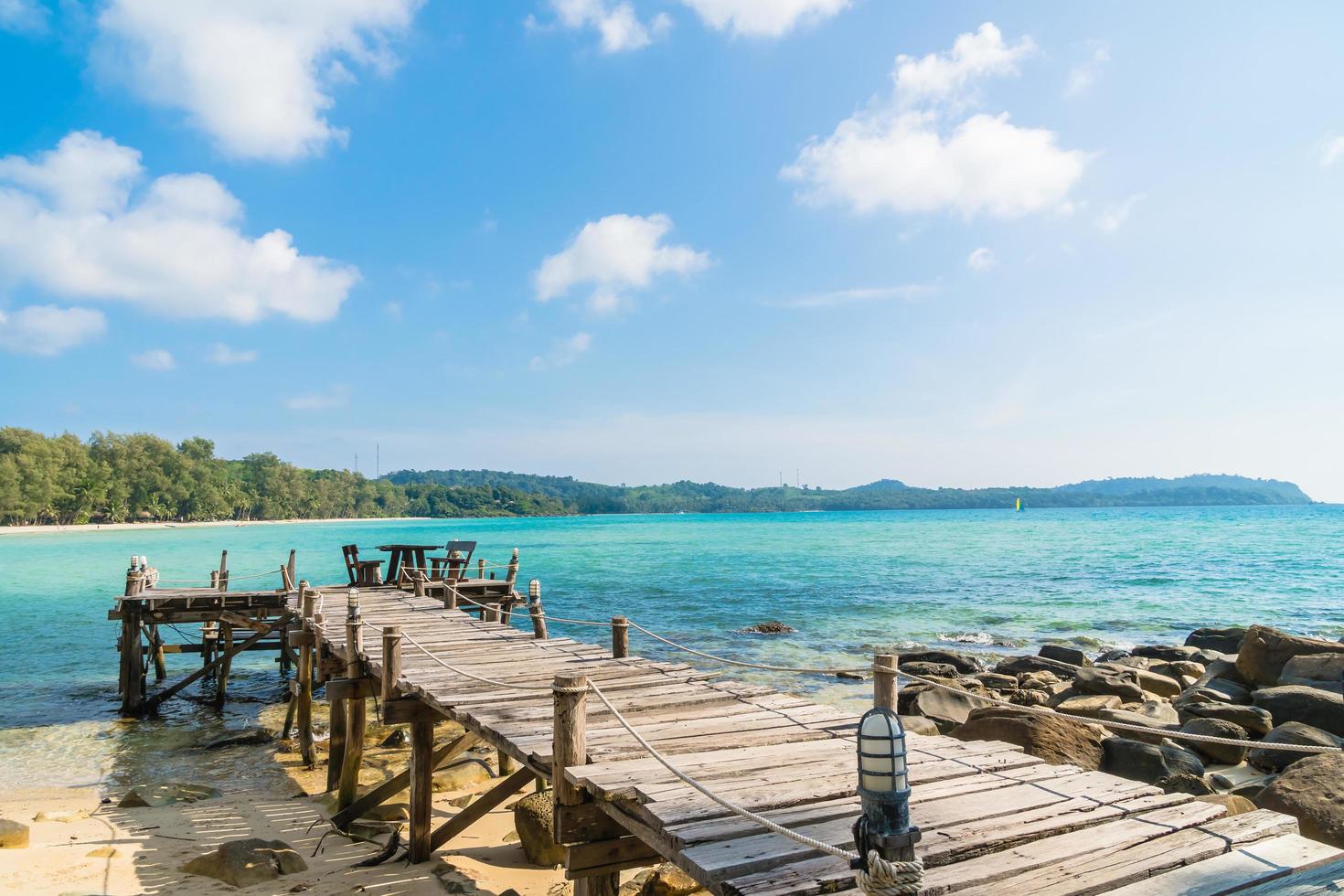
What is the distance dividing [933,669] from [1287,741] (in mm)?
9647

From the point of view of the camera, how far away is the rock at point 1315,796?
782cm

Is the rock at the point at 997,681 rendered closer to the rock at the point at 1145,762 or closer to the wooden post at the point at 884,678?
the rock at the point at 1145,762

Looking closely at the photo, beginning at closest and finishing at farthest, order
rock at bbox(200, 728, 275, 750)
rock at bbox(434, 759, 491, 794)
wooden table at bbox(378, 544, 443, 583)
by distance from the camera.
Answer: rock at bbox(434, 759, 491, 794), rock at bbox(200, 728, 275, 750), wooden table at bbox(378, 544, 443, 583)

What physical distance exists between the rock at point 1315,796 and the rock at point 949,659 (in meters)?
13.7

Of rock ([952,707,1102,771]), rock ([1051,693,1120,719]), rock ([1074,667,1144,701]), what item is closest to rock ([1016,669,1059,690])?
rock ([1074,667,1144,701])

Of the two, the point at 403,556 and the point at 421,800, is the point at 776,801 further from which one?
the point at 403,556

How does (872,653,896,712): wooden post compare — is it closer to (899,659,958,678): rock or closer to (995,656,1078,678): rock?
(899,659,958,678): rock

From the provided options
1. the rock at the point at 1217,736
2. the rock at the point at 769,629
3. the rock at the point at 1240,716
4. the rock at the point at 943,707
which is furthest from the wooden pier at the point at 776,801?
the rock at the point at 769,629

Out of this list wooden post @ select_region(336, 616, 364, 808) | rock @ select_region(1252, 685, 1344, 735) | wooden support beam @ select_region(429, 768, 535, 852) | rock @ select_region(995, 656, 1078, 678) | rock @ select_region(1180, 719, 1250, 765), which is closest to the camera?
wooden support beam @ select_region(429, 768, 535, 852)

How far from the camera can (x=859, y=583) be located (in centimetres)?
4675

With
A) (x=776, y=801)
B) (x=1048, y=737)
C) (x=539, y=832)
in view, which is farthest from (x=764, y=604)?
(x=776, y=801)

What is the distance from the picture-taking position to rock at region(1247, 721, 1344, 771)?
36.2 feet

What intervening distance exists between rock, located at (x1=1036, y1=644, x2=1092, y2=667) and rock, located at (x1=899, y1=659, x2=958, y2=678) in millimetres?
3313

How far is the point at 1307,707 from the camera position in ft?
44.8
